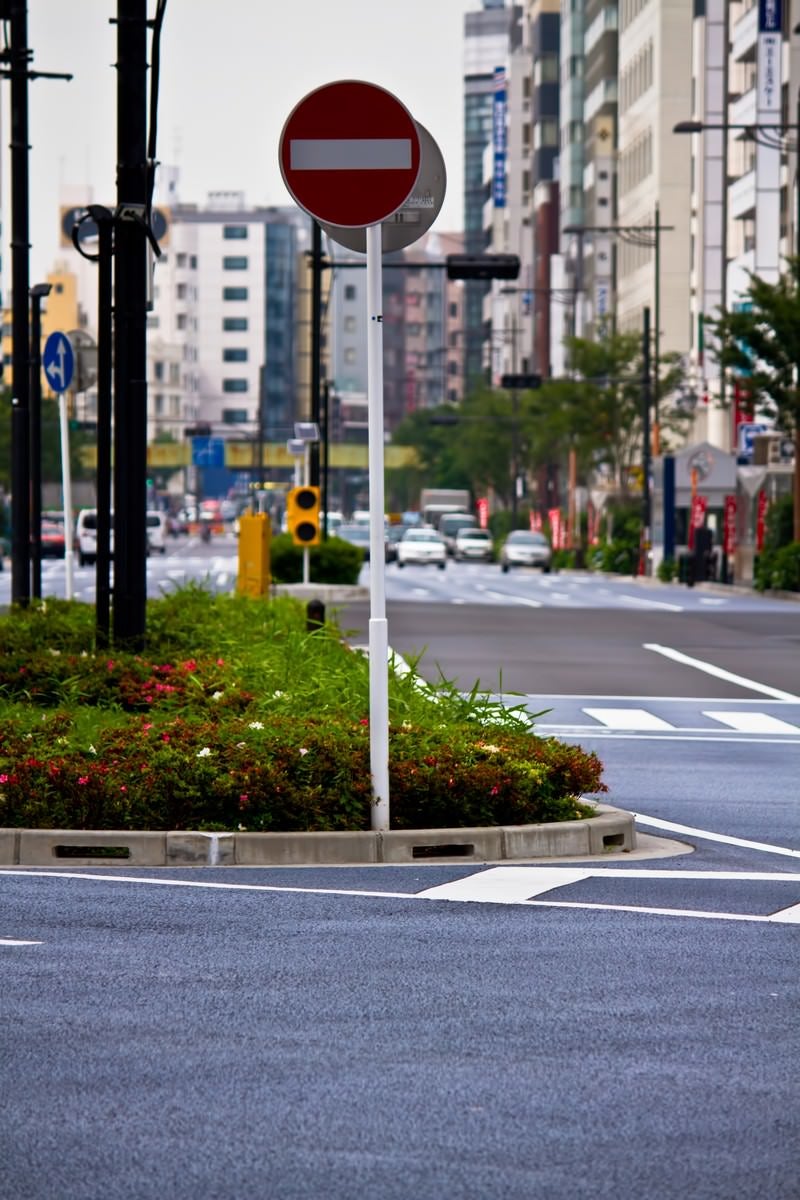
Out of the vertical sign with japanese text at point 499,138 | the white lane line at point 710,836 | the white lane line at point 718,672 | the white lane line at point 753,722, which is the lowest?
the white lane line at point 718,672

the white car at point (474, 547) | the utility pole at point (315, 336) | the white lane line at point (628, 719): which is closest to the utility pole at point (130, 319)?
the white lane line at point (628, 719)

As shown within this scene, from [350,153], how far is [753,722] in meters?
10.3

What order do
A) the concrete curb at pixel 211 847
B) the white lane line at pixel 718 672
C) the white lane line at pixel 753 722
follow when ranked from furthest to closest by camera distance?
1. the white lane line at pixel 718 672
2. the white lane line at pixel 753 722
3. the concrete curb at pixel 211 847

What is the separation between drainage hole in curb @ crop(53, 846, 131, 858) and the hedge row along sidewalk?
29 cm

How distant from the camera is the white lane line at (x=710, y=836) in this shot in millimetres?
12680

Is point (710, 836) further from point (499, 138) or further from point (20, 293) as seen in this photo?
point (499, 138)

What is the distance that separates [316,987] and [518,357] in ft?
578

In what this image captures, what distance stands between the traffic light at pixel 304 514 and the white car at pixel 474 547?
77.6 meters

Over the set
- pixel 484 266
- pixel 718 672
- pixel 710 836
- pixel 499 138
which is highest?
pixel 499 138

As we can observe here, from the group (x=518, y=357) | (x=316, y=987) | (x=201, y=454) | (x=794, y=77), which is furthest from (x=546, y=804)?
(x=518, y=357)

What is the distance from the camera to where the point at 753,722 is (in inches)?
860

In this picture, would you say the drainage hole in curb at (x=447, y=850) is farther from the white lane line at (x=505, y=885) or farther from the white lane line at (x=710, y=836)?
the white lane line at (x=710, y=836)

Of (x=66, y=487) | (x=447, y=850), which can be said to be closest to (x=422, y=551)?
(x=66, y=487)

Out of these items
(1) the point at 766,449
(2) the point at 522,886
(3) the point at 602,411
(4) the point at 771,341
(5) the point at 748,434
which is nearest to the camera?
(2) the point at 522,886
